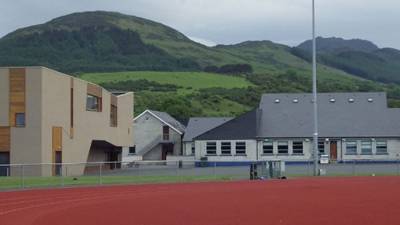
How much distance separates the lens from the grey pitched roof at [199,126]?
86625 millimetres

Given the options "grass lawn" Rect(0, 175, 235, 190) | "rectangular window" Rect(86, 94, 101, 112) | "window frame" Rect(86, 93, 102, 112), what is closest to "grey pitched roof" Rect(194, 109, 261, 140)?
"window frame" Rect(86, 93, 102, 112)

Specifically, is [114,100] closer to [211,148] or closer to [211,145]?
[211,145]

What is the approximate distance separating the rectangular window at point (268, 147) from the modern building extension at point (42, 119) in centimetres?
1867

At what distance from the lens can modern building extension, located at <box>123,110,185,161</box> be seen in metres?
92.7

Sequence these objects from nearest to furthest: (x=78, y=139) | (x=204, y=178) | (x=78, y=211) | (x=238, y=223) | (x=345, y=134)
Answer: (x=238, y=223) < (x=78, y=211) < (x=204, y=178) < (x=78, y=139) < (x=345, y=134)

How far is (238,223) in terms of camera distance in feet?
60.9

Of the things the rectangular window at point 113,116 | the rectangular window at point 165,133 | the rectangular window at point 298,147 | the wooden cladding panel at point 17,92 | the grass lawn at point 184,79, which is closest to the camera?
the wooden cladding panel at point 17,92

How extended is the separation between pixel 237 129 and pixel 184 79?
7840 cm

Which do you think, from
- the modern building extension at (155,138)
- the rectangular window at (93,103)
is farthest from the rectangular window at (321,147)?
the rectangular window at (93,103)

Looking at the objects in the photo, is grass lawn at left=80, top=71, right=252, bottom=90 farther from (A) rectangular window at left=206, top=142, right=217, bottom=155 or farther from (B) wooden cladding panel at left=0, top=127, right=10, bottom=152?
(B) wooden cladding panel at left=0, top=127, right=10, bottom=152

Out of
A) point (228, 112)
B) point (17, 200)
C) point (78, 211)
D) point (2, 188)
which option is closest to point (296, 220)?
point (78, 211)

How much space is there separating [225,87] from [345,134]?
71665mm

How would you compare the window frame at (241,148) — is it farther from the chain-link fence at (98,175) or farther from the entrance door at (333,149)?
the chain-link fence at (98,175)

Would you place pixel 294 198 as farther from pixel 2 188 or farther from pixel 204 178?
pixel 204 178
